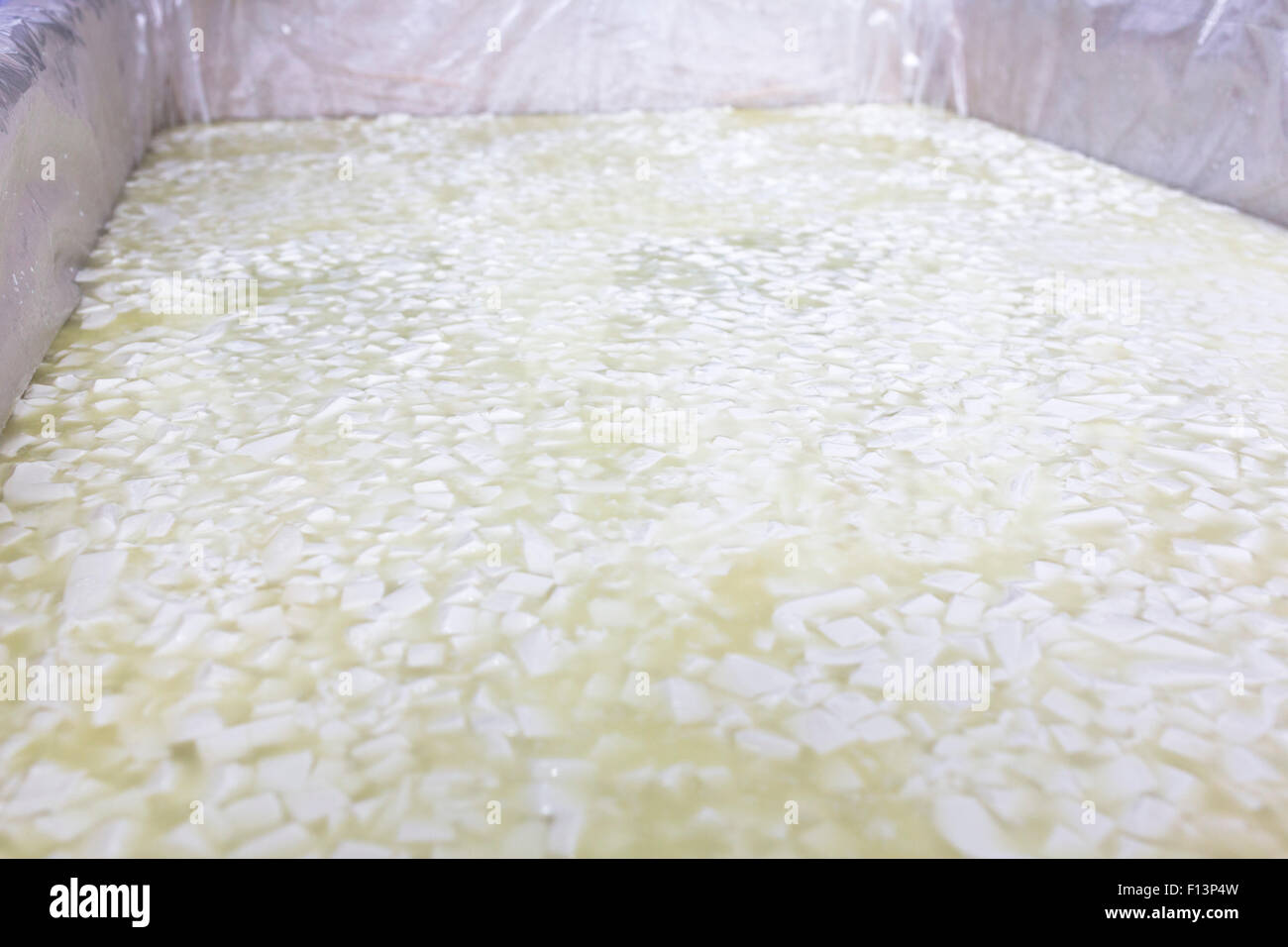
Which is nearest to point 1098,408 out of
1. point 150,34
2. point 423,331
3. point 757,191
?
point 423,331

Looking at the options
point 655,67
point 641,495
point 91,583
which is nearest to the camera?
point 91,583

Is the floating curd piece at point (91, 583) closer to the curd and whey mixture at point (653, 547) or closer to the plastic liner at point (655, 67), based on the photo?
the curd and whey mixture at point (653, 547)

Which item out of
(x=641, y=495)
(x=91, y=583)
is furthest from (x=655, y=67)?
(x=91, y=583)

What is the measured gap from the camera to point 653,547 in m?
1.07

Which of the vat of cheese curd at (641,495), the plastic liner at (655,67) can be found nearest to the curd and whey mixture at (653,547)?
the vat of cheese curd at (641,495)

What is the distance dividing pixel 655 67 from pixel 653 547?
7.80 ft

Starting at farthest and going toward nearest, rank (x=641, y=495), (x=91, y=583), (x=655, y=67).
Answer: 1. (x=655, y=67)
2. (x=641, y=495)
3. (x=91, y=583)

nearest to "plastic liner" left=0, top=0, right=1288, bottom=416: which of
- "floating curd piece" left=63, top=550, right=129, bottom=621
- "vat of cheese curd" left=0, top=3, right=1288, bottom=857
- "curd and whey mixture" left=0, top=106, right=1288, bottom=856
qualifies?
"vat of cheese curd" left=0, top=3, right=1288, bottom=857

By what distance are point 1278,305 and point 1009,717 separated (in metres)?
1.18

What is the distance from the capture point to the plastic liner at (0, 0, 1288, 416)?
78.5 inches

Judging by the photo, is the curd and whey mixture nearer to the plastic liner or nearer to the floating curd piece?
the floating curd piece

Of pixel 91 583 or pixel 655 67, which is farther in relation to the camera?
pixel 655 67

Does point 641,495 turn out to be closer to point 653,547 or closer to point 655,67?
point 653,547
